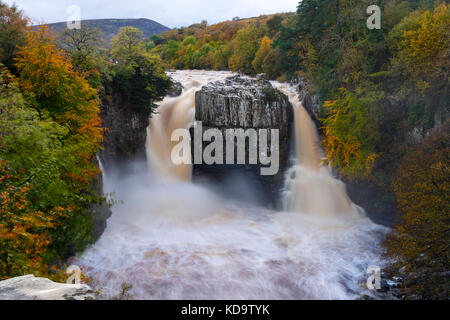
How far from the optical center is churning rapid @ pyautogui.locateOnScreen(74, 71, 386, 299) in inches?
435

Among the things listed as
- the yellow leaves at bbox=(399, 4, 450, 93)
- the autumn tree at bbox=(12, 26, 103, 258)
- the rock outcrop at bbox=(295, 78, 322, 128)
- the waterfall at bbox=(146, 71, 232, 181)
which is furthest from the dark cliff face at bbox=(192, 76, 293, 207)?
the autumn tree at bbox=(12, 26, 103, 258)

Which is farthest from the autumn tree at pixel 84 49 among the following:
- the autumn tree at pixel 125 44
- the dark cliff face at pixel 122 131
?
the autumn tree at pixel 125 44

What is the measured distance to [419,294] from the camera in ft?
31.6

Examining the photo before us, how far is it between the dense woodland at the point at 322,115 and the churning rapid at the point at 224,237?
1.68m

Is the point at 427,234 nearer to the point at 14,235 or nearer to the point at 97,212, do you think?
the point at 14,235

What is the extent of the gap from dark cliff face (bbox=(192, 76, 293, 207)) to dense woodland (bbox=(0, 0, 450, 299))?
9.29 ft

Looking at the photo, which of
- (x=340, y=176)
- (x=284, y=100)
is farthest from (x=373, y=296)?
(x=284, y=100)

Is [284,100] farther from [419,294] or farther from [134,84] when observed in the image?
[419,294]

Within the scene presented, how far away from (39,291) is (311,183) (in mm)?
17443

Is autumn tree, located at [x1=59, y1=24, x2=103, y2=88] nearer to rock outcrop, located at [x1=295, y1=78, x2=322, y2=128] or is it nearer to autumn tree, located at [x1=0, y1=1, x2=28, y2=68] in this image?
autumn tree, located at [x1=0, y1=1, x2=28, y2=68]

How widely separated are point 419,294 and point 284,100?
47.4 ft

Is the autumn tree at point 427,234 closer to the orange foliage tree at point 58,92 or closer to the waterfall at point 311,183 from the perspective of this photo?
the waterfall at point 311,183

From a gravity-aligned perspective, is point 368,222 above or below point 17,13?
below

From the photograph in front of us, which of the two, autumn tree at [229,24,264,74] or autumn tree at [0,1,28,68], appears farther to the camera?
autumn tree at [229,24,264,74]
